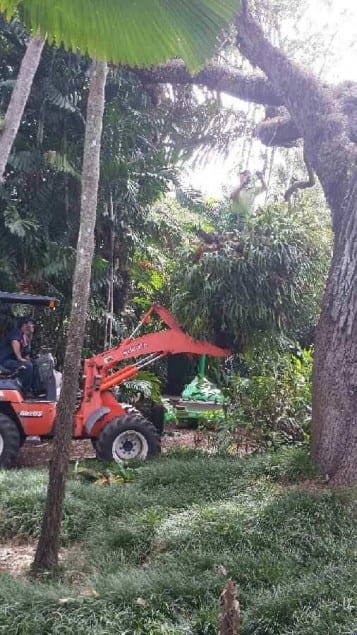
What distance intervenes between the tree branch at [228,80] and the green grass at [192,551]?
4959 millimetres

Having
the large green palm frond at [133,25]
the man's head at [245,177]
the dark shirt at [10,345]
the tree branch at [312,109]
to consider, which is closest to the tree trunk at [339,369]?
the tree branch at [312,109]

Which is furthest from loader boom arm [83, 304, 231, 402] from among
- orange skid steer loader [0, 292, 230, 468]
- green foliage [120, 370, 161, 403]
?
green foliage [120, 370, 161, 403]

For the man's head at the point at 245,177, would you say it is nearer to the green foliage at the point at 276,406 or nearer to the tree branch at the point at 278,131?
the tree branch at the point at 278,131

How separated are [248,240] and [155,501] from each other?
3.86 meters

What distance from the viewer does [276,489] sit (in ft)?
20.9

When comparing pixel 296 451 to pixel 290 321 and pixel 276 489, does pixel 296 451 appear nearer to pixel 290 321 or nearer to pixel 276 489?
pixel 276 489

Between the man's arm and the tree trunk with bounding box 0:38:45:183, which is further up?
the tree trunk with bounding box 0:38:45:183

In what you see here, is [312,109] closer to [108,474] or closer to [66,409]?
[108,474]

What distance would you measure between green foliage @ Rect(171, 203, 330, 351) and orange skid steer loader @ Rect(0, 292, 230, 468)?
394mm

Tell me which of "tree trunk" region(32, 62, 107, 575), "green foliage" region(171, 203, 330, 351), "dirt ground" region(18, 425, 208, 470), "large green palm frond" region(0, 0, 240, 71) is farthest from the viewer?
"dirt ground" region(18, 425, 208, 470)

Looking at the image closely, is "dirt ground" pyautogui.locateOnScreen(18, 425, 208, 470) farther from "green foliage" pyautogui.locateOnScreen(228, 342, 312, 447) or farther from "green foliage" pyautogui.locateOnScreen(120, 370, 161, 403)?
"green foliage" pyautogui.locateOnScreen(228, 342, 312, 447)

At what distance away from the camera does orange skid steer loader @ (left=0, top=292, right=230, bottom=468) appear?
8281mm

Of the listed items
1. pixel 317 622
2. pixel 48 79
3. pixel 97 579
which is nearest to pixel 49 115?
pixel 48 79

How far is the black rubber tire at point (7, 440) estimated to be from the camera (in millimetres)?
8047
